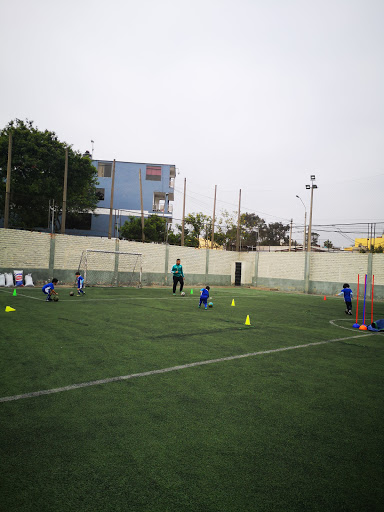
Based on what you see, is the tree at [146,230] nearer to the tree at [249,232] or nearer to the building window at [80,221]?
the building window at [80,221]

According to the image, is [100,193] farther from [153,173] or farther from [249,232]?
[249,232]

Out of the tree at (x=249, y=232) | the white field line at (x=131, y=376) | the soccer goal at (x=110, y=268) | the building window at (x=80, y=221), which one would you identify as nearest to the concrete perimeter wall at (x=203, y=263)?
the soccer goal at (x=110, y=268)

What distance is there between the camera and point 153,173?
1871 inches

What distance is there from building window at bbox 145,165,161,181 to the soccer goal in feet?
82.0

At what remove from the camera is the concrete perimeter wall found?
19.5 meters

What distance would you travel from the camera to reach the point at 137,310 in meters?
11.1

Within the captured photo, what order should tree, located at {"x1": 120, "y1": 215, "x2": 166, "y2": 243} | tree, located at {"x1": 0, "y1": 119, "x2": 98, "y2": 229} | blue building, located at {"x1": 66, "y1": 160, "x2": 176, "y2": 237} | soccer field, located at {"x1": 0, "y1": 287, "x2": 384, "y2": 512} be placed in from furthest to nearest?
blue building, located at {"x1": 66, "y1": 160, "x2": 176, "y2": 237} < tree, located at {"x1": 120, "y1": 215, "x2": 166, "y2": 243} < tree, located at {"x1": 0, "y1": 119, "x2": 98, "y2": 229} < soccer field, located at {"x1": 0, "y1": 287, "x2": 384, "y2": 512}

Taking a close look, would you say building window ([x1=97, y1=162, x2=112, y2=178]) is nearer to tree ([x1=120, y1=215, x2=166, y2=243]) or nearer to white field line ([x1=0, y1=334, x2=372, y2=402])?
tree ([x1=120, y1=215, x2=166, y2=243])

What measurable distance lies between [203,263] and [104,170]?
25.3 m

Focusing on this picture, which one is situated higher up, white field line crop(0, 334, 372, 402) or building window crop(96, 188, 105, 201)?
building window crop(96, 188, 105, 201)

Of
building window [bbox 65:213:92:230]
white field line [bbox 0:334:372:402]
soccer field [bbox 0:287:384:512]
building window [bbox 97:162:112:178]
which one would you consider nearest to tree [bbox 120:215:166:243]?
building window [bbox 65:213:92:230]

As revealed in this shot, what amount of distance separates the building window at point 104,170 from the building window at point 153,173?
5.11 metres

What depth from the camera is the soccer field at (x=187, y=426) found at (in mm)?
2238

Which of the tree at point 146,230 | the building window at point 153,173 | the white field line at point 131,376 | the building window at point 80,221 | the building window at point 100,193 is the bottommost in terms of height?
the white field line at point 131,376
